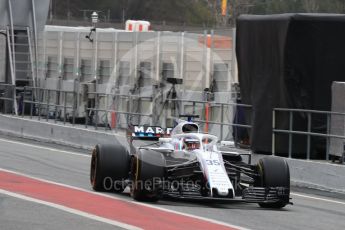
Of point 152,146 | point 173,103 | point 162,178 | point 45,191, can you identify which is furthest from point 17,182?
point 173,103

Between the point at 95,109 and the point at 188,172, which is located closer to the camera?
the point at 188,172

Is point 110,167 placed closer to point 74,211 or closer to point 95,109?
point 74,211

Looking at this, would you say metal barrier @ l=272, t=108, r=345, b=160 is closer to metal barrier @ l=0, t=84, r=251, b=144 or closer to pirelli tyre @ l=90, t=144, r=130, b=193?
metal barrier @ l=0, t=84, r=251, b=144

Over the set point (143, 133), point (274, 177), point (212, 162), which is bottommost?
point (274, 177)

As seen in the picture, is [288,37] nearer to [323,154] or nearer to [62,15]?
[323,154]

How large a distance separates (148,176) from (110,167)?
3.69 ft

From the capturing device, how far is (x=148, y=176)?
13.7 m

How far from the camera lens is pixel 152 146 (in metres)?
16.0

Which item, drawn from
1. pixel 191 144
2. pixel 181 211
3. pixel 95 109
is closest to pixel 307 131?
pixel 191 144

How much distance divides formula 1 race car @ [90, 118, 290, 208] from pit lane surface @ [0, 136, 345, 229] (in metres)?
0.23

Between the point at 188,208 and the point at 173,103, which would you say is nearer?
the point at 188,208

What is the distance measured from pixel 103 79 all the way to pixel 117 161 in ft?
61.7

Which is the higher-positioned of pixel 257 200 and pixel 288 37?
pixel 288 37

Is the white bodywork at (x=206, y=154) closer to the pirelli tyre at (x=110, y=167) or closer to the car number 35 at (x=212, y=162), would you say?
the car number 35 at (x=212, y=162)
